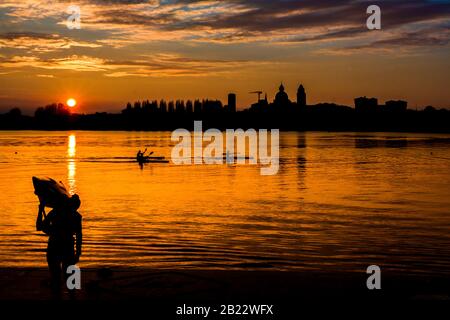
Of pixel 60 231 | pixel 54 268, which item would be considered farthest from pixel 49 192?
pixel 54 268

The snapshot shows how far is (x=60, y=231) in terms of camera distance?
1193 cm

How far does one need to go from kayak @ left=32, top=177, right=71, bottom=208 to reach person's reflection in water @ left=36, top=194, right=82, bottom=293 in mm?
186

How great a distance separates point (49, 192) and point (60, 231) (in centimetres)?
104

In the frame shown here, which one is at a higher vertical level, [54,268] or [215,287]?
[54,268]

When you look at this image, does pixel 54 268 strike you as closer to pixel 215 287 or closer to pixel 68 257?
pixel 68 257

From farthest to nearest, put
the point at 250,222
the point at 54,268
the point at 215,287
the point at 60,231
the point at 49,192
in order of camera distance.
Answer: the point at 250,222 → the point at 215,287 → the point at 54,268 → the point at 60,231 → the point at 49,192

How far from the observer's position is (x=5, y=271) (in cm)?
1441

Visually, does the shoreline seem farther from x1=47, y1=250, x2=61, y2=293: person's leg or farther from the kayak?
the kayak

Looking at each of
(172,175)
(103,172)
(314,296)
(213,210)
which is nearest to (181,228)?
(213,210)

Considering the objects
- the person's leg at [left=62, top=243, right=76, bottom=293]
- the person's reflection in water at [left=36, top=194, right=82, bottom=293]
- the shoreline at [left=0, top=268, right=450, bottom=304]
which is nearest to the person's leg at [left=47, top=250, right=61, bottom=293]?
the person's reflection in water at [left=36, top=194, right=82, bottom=293]

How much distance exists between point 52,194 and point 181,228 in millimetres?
18043

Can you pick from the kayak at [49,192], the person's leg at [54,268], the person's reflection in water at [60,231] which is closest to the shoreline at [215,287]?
Result: the person's leg at [54,268]

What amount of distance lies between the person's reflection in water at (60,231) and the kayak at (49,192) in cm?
19
